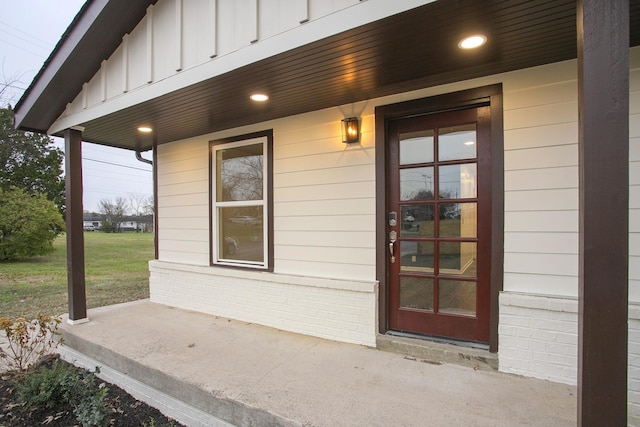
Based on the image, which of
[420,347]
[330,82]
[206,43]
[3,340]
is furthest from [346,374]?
[3,340]

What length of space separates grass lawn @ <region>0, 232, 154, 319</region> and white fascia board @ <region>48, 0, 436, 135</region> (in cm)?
355

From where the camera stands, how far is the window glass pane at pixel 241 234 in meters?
3.89

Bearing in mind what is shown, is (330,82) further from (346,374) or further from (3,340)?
(3,340)

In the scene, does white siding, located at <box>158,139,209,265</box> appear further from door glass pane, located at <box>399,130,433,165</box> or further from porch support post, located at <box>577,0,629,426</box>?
porch support post, located at <box>577,0,629,426</box>

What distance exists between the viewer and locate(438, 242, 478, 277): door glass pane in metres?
2.68

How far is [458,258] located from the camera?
2.73m

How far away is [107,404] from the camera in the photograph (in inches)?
95.7

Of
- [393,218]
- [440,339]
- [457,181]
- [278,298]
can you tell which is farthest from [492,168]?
[278,298]

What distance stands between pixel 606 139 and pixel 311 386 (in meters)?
2.19

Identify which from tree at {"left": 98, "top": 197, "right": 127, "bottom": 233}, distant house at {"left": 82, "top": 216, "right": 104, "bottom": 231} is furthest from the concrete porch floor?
distant house at {"left": 82, "top": 216, "right": 104, "bottom": 231}

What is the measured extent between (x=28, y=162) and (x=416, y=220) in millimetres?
16530

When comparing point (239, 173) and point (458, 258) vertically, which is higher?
point (239, 173)

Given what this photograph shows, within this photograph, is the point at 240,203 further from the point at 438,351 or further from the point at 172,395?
the point at 438,351

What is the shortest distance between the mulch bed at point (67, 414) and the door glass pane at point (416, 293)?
2.05 meters
